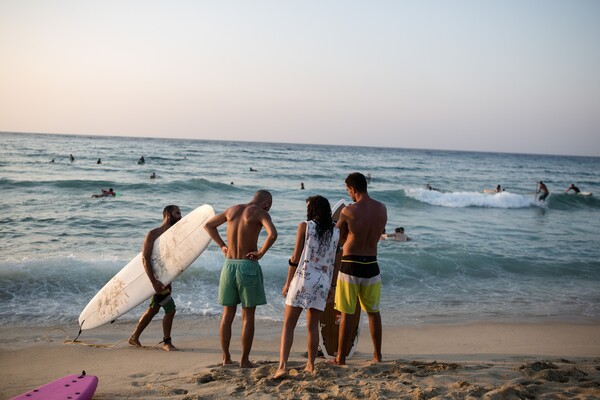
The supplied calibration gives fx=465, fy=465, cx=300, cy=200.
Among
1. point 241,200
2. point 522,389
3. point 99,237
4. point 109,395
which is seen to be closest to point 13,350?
point 109,395

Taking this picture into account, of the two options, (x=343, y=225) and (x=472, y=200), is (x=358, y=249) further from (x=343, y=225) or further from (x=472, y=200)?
(x=472, y=200)

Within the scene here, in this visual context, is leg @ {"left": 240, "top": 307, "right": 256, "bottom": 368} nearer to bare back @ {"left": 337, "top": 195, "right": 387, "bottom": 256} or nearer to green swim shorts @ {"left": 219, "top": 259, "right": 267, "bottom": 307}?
green swim shorts @ {"left": 219, "top": 259, "right": 267, "bottom": 307}

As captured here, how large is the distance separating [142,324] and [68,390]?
1692 mm

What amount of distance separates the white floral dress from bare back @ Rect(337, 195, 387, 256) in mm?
380

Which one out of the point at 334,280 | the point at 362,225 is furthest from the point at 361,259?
the point at 334,280

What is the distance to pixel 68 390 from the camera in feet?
11.7

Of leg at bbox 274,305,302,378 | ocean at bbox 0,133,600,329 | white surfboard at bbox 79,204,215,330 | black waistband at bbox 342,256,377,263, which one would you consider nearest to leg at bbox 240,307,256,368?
leg at bbox 274,305,302,378

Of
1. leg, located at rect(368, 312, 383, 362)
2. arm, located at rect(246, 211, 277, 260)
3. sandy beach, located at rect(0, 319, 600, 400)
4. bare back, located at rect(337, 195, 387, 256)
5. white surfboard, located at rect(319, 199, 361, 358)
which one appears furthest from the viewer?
white surfboard, located at rect(319, 199, 361, 358)

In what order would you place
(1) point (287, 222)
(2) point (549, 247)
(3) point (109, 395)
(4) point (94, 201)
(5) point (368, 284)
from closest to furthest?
(3) point (109, 395), (5) point (368, 284), (2) point (549, 247), (1) point (287, 222), (4) point (94, 201)

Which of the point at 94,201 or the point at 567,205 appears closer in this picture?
the point at 94,201

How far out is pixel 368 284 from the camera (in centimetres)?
429

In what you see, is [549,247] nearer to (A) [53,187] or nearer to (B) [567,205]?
(B) [567,205]

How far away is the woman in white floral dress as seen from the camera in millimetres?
3834

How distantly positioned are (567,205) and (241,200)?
1641 cm
